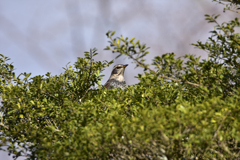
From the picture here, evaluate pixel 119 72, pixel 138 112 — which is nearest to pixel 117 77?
pixel 119 72

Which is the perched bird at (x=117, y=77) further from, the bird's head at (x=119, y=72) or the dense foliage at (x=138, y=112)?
the dense foliage at (x=138, y=112)

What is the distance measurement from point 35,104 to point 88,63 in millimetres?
1653

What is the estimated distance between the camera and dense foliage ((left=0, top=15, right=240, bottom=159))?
174 inches

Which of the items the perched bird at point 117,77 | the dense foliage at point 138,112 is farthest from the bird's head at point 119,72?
the dense foliage at point 138,112

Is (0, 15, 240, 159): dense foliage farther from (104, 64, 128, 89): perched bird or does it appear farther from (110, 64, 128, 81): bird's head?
(110, 64, 128, 81): bird's head

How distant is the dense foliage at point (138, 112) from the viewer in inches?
174

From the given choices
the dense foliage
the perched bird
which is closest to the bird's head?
the perched bird

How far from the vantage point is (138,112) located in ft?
16.9

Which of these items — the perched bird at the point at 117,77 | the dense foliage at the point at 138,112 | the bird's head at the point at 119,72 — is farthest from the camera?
the bird's head at the point at 119,72

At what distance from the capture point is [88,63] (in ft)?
24.2

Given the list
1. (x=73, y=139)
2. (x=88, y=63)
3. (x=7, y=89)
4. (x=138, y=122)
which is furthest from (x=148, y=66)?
(x=7, y=89)

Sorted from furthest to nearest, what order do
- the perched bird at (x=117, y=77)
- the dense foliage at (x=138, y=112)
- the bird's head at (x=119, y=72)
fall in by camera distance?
the bird's head at (x=119, y=72)
the perched bird at (x=117, y=77)
the dense foliage at (x=138, y=112)

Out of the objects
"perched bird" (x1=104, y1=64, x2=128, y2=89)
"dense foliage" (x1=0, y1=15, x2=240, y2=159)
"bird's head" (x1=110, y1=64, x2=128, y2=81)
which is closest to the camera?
"dense foliage" (x1=0, y1=15, x2=240, y2=159)

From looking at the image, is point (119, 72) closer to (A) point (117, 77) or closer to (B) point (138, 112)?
(A) point (117, 77)
